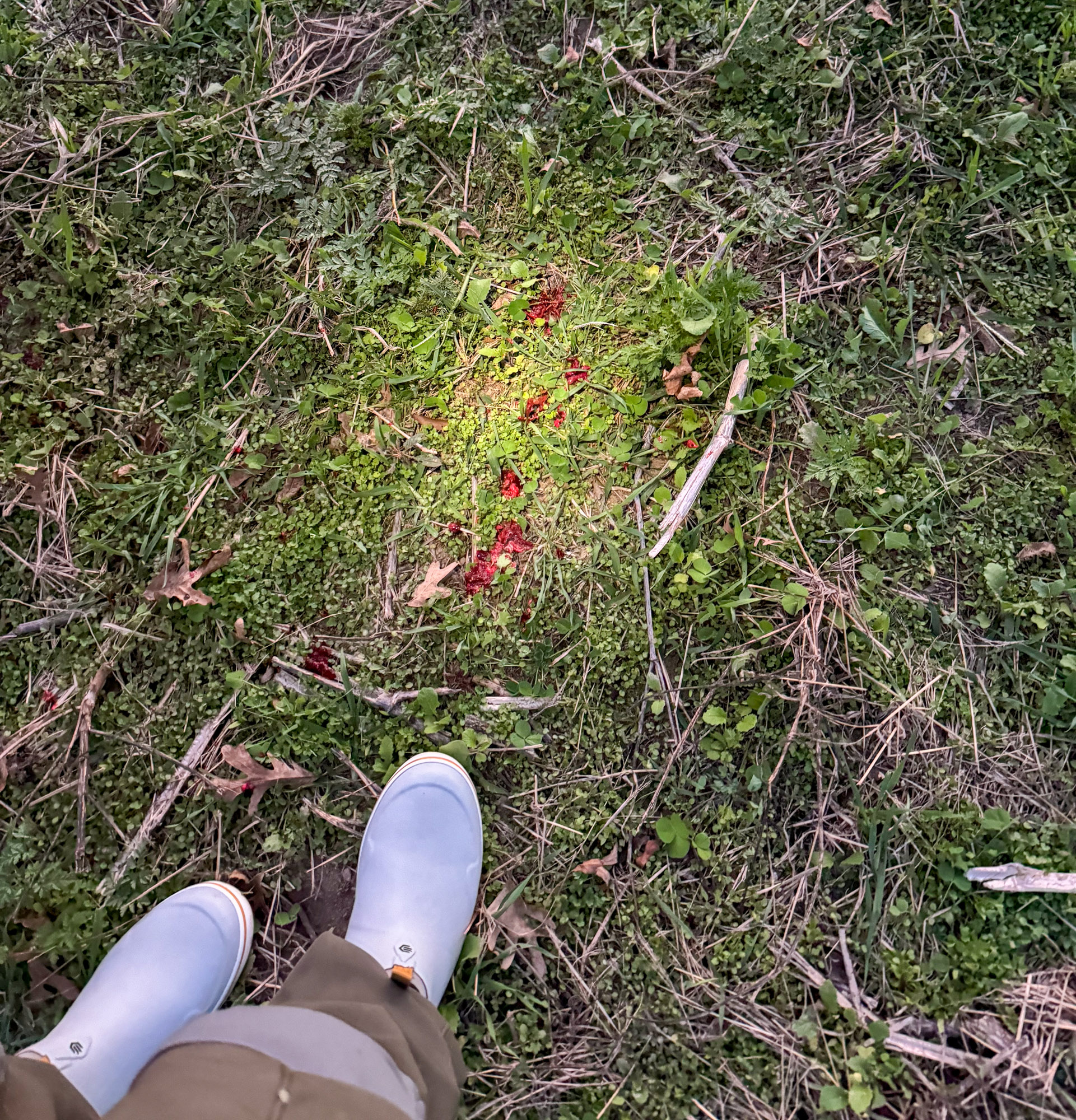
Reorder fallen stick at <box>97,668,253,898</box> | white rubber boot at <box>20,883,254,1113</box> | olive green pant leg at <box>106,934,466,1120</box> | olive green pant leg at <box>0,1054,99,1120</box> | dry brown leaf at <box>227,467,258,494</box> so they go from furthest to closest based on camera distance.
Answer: dry brown leaf at <box>227,467,258,494</box> → fallen stick at <box>97,668,253,898</box> → white rubber boot at <box>20,883,254,1113</box> → olive green pant leg at <box>0,1054,99,1120</box> → olive green pant leg at <box>106,934,466,1120</box>

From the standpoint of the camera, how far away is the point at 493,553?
98.0 inches

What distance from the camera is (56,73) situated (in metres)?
2.70

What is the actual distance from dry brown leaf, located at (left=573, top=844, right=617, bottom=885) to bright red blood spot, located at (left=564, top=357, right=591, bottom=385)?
165cm

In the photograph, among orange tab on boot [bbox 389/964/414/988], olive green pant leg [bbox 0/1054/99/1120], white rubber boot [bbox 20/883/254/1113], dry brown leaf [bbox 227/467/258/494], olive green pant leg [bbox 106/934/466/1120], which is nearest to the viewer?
olive green pant leg [bbox 106/934/466/1120]

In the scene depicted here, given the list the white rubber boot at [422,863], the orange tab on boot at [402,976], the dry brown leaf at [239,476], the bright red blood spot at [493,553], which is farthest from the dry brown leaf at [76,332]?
the orange tab on boot at [402,976]

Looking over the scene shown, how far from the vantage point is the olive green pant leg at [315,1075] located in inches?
56.6

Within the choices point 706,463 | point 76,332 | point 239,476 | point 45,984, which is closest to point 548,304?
point 706,463

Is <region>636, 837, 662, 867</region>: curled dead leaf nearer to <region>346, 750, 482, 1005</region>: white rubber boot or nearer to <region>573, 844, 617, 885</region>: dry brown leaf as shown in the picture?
<region>573, 844, 617, 885</region>: dry brown leaf

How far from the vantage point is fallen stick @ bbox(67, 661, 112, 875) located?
93.1 inches

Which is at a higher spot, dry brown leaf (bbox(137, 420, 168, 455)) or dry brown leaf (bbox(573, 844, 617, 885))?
dry brown leaf (bbox(137, 420, 168, 455))

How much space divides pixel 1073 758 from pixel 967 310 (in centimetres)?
163

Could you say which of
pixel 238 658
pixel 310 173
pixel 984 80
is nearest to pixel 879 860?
pixel 238 658

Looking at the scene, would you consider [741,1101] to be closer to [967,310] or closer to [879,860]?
[879,860]

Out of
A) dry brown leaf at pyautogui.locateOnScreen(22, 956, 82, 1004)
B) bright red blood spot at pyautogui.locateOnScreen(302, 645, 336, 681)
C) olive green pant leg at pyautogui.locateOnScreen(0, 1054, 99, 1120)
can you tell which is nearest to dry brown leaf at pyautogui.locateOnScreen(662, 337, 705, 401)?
bright red blood spot at pyautogui.locateOnScreen(302, 645, 336, 681)
